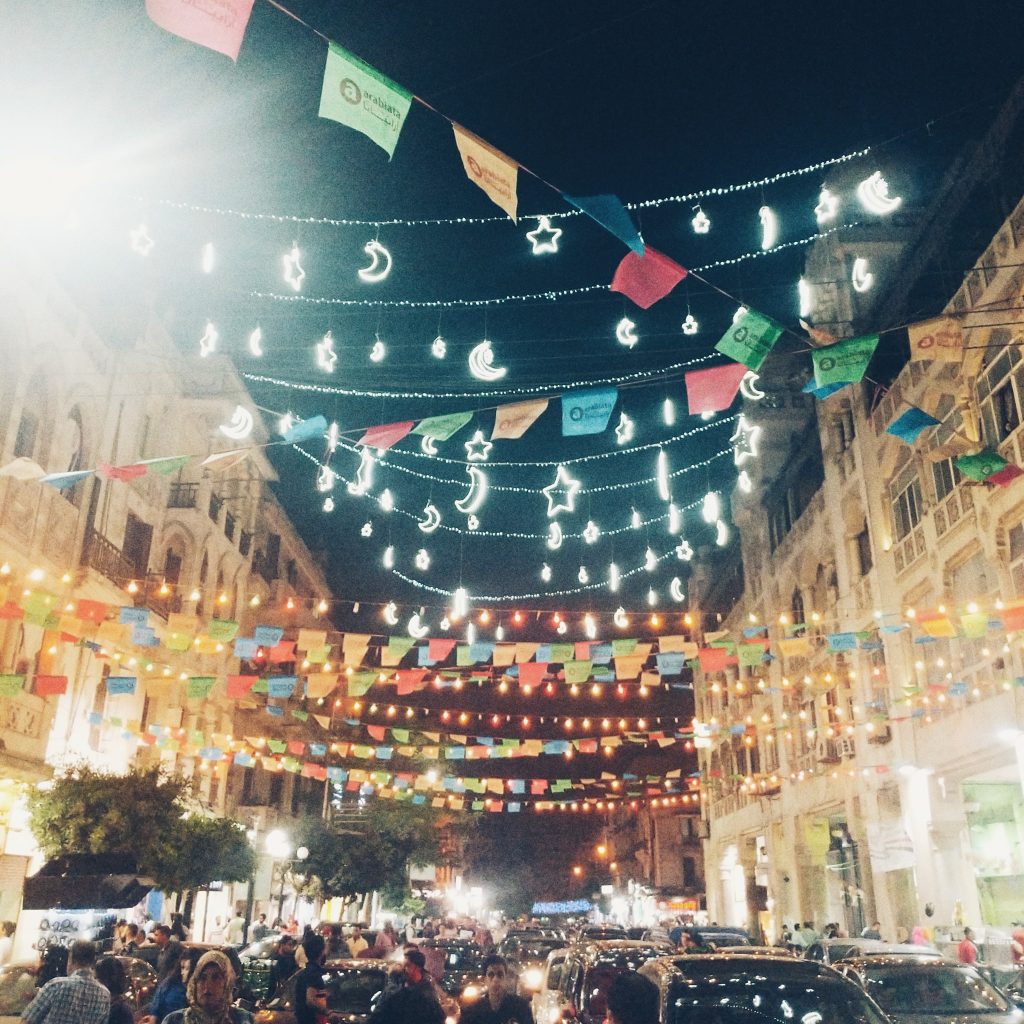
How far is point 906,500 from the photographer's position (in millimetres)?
26031

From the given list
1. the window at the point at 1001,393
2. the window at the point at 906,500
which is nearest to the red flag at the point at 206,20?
the window at the point at 1001,393

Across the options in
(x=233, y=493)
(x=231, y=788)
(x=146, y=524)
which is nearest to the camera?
(x=146, y=524)

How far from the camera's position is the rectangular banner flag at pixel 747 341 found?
12.2m

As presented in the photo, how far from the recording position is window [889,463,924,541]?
82.7 ft

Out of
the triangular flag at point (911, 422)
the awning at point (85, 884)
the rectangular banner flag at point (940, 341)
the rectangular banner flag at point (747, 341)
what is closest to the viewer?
the rectangular banner flag at point (747, 341)

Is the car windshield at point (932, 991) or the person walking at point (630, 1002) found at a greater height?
the person walking at point (630, 1002)

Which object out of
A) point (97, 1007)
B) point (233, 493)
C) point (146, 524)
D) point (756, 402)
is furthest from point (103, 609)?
point (756, 402)

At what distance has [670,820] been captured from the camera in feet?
262

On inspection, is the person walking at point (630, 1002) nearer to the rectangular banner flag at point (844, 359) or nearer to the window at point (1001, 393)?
the rectangular banner flag at point (844, 359)

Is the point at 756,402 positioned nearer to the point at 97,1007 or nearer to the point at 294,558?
the point at 294,558

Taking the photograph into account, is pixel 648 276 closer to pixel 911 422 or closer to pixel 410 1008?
pixel 911 422

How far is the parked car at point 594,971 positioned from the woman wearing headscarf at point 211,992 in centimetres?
428

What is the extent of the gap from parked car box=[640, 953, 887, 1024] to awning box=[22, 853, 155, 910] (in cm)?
1470

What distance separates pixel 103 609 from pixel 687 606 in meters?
40.7
